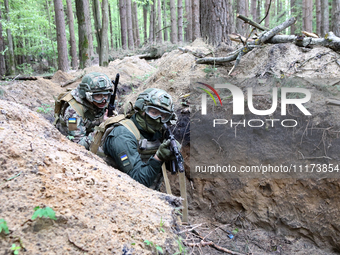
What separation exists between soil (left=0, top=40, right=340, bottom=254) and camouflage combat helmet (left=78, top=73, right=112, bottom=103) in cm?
149

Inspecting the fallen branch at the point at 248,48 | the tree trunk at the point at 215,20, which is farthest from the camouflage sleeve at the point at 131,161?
the tree trunk at the point at 215,20

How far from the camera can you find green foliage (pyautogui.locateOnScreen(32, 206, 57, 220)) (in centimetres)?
159

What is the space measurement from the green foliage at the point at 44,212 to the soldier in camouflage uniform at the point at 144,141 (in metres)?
1.89

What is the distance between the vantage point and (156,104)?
12.6 feet

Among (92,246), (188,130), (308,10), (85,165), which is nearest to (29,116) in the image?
(85,165)

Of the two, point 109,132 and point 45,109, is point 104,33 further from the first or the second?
point 109,132

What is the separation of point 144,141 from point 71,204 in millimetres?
2131

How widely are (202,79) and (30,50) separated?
18929 millimetres

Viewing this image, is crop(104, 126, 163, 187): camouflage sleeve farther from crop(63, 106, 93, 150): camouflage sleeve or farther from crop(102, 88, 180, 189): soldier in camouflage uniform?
crop(63, 106, 93, 150): camouflage sleeve

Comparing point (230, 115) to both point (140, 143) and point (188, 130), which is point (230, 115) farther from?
point (140, 143)

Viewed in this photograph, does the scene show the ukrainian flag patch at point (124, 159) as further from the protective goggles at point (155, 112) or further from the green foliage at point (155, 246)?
the green foliage at point (155, 246)

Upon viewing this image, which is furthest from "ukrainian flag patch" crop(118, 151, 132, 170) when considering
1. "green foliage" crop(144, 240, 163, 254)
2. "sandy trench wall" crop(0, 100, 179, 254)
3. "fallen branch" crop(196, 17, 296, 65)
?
"fallen branch" crop(196, 17, 296, 65)

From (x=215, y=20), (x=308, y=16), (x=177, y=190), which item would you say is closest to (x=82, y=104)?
(x=177, y=190)

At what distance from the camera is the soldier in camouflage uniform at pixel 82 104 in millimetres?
5117
